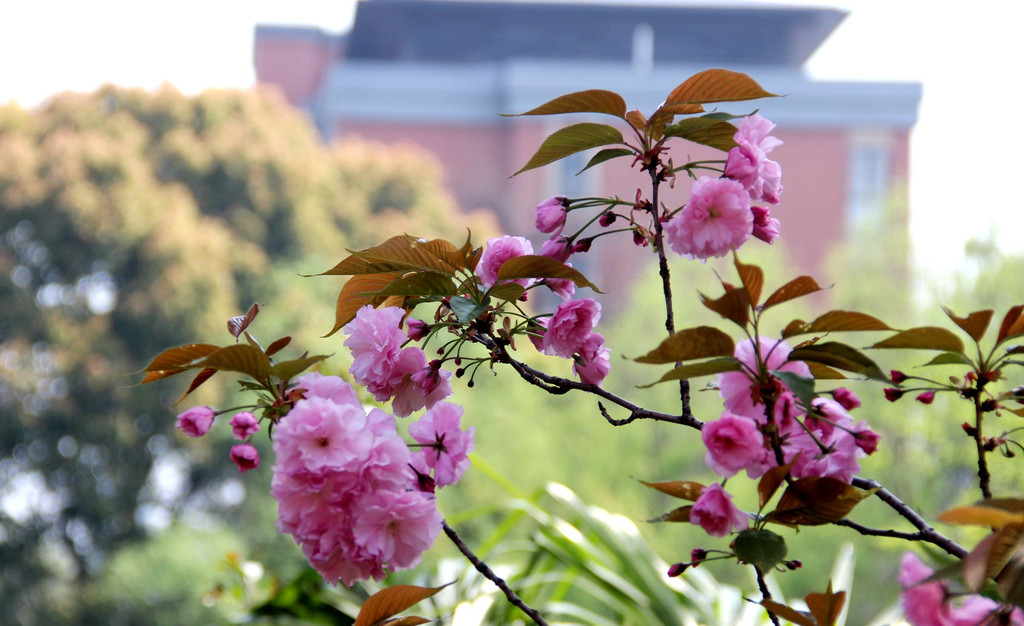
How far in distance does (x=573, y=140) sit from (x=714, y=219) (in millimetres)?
85

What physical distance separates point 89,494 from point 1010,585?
715 centimetres

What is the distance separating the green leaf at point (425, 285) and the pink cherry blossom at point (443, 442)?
0.06 m

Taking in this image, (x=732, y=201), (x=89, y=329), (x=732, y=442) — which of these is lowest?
(x=89, y=329)

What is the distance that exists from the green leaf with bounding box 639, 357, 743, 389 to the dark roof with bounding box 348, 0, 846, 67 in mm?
14376

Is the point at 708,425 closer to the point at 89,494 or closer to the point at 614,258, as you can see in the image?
the point at 89,494

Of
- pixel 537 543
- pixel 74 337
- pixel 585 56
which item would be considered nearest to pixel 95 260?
pixel 74 337

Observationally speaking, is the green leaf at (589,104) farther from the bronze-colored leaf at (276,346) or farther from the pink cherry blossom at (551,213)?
the bronze-colored leaf at (276,346)

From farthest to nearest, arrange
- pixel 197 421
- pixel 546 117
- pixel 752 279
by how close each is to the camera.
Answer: pixel 546 117, pixel 197 421, pixel 752 279

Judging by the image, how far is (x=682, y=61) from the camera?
49.1ft

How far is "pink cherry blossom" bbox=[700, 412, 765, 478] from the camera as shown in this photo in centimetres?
44

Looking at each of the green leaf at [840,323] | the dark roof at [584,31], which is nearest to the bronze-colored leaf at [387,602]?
the green leaf at [840,323]

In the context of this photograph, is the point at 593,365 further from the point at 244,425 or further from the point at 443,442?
the point at 244,425

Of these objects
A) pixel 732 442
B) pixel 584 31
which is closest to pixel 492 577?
pixel 732 442

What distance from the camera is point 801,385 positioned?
16.2 inches
